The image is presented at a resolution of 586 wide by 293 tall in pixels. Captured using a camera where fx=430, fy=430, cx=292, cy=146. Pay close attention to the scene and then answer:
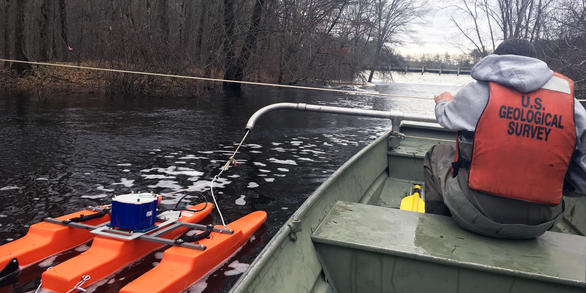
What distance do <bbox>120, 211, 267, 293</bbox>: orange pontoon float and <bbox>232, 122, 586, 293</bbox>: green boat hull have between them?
3.88 ft

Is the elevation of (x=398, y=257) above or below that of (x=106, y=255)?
above

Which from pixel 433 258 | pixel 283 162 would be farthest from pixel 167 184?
pixel 433 258

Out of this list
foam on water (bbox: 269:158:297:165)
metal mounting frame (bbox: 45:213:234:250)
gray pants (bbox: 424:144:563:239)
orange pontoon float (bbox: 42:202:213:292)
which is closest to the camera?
gray pants (bbox: 424:144:563:239)

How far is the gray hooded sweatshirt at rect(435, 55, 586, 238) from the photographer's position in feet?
7.59

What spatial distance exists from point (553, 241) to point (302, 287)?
154cm

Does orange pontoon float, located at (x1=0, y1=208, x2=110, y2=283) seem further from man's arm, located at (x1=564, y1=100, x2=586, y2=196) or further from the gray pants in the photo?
man's arm, located at (x1=564, y1=100, x2=586, y2=196)

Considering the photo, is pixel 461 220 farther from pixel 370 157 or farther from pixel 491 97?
pixel 370 157

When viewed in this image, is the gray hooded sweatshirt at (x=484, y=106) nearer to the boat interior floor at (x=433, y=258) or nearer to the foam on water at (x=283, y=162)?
the boat interior floor at (x=433, y=258)

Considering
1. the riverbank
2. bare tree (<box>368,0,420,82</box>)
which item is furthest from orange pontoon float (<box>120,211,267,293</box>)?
bare tree (<box>368,0,420,82</box>)

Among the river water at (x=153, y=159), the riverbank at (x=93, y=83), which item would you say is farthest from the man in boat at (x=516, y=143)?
the riverbank at (x=93, y=83)

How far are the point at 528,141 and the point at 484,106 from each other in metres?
0.29

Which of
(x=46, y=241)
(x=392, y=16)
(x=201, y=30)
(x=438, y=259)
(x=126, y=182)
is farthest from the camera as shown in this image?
(x=392, y=16)

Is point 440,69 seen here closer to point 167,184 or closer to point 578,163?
point 167,184

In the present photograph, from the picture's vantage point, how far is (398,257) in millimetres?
2383
